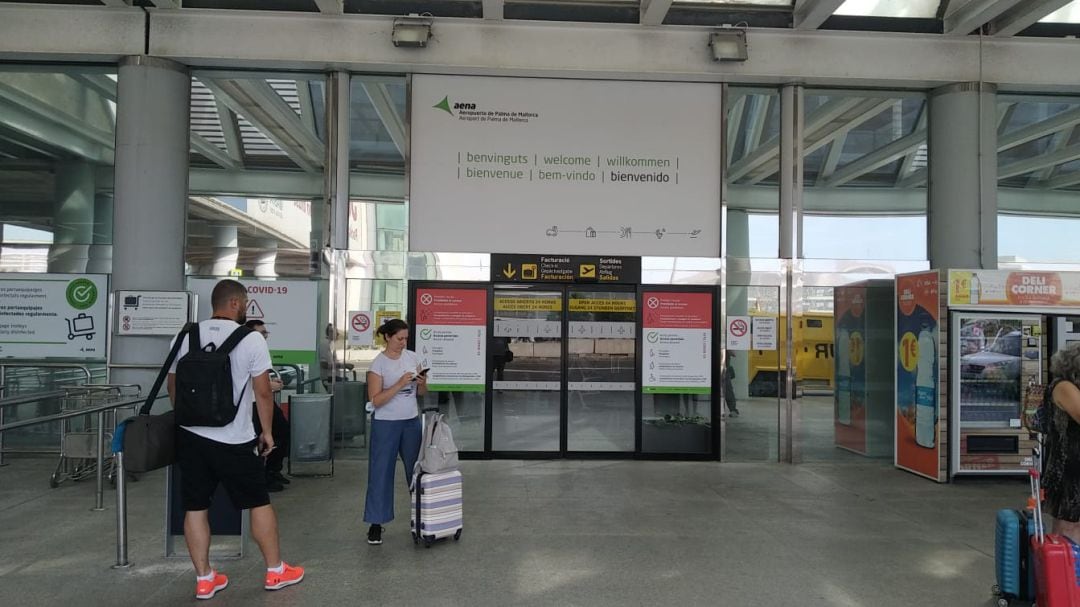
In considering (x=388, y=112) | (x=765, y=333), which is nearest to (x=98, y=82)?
(x=388, y=112)

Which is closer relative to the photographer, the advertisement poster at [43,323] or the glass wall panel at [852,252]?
the advertisement poster at [43,323]

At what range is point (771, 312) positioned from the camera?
8.13m

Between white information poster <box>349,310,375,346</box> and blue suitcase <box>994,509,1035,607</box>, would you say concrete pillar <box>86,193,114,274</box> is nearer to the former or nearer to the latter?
white information poster <box>349,310,375,346</box>

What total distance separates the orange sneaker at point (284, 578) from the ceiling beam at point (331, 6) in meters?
5.92

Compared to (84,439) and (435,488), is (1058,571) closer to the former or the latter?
(435,488)

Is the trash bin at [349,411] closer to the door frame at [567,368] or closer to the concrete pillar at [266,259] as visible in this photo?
the door frame at [567,368]

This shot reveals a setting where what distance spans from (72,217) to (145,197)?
114 cm

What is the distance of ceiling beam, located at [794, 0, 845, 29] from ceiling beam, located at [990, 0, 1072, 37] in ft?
6.70

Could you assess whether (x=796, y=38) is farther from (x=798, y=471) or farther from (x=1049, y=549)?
(x=1049, y=549)

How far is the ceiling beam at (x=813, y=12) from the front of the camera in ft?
24.1

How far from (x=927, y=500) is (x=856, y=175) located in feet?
13.0

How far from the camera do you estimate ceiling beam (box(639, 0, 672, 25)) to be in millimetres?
7410

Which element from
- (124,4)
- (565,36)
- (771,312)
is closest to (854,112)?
(771,312)

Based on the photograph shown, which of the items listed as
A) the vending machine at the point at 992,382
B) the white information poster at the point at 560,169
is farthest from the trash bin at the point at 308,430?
the vending machine at the point at 992,382
